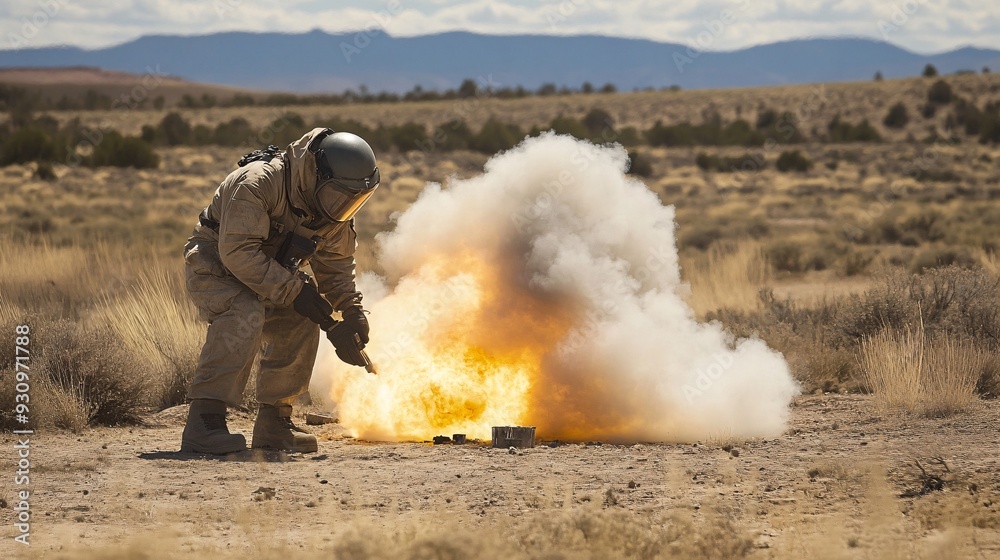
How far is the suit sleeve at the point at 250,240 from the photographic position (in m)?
6.48

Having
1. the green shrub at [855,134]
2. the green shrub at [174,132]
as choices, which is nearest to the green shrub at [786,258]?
the green shrub at [855,134]

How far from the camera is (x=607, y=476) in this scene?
6176 millimetres

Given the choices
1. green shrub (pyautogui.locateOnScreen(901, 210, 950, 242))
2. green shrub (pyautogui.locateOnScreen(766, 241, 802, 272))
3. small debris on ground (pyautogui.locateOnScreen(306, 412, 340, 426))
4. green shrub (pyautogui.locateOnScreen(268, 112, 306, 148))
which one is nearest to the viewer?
small debris on ground (pyautogui.locateOnScreen(306, 412, 340, 426))

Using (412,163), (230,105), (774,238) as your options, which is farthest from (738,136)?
(230,105)

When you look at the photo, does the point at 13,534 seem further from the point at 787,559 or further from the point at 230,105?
the point at 230,105

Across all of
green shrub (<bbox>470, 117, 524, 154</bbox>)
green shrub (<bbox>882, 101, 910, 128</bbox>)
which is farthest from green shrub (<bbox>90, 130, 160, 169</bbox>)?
green shrub (<bbox>882, 101, 910, 128</bbox>)

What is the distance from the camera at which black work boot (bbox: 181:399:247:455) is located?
681 centimetres

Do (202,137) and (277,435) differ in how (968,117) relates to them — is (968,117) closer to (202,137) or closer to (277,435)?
(202,137)

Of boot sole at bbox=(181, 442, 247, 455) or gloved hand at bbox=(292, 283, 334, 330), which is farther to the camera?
boot sole at bbox=(181, 442, 247, 455)

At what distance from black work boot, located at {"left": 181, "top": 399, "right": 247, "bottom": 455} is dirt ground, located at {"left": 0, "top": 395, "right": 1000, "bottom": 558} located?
10cm

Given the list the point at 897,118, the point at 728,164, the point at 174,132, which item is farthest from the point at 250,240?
the point at 897,118

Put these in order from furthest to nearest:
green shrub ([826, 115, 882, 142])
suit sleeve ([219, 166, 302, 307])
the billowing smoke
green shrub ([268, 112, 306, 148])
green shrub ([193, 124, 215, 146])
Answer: green shrub ([826, 115, 882, 142])
green shrub ([193, 124, 215, 146])
green shrub ([268, 112, 306, 148])
the billowing smoke
suit sleeve ([219, 166, 302, 307])

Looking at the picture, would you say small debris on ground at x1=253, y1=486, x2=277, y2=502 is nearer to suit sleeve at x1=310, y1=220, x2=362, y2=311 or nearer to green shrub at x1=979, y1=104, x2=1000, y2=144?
suit sleeve at x1=310, y1=220, x2=362, y2=311

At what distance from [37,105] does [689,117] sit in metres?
43.5
